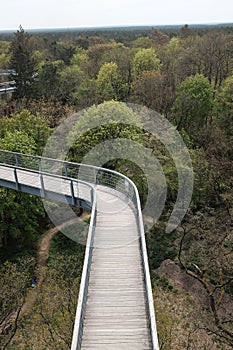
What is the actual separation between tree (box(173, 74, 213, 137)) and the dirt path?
1530cm

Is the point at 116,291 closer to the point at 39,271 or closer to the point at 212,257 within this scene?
the point at 39,271

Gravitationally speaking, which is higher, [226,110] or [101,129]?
[101,129]

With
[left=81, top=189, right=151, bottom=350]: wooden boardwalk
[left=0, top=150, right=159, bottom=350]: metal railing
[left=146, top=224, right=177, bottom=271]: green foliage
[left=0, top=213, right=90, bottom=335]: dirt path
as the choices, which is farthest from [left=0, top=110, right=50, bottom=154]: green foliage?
[left=81, top=189, right=151, bottom=350]: wooden boardwalk

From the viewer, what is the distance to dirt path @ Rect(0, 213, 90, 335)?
18156 mm

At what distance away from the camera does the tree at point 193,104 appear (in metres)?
36.3

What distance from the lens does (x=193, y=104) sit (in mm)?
36281

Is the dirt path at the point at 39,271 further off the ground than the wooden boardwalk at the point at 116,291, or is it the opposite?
the wooden boardwalk at the point at 116,291

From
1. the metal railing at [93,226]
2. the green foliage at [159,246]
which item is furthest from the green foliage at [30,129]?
the green foliage at [159,246]

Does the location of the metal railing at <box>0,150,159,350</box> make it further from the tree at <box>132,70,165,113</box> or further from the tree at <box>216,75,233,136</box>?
the tree at <box>216,75,233,136</box>

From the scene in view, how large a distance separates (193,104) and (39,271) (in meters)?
24.1

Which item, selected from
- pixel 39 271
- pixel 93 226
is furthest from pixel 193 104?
pixel 93 226

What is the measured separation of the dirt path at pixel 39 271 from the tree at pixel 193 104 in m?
15.3

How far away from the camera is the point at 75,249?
25.0m

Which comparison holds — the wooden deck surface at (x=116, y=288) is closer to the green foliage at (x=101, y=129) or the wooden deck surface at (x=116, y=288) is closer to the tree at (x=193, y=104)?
the green foliage at (x=101, y=129)
